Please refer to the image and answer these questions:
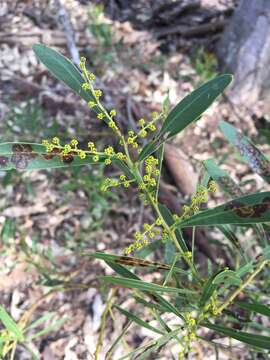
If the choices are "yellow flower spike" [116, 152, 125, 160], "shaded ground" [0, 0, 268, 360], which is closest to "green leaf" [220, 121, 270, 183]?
"yellow flower spike" [116, 152, 125, 160]

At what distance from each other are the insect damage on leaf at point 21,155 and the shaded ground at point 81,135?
0.68 metres

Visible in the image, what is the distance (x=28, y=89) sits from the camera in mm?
2684

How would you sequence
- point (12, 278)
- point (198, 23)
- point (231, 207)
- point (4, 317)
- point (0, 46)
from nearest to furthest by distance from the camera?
point (231, 207), point (4, 317), point (12, 278), point (0, 46), point (198, 23)

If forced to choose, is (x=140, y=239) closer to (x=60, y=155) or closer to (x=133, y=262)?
(x=133, y=262)

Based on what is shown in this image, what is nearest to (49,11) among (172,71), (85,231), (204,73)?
(172,71)

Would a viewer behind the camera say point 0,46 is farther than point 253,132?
Yes

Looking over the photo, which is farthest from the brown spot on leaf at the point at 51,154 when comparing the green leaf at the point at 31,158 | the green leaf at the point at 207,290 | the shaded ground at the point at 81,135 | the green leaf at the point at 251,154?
the shaded ground at the point at 81,135

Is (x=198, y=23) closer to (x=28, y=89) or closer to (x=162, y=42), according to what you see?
(x=162, y=42)

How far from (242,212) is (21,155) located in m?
0.38

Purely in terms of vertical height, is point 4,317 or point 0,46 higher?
point 0,46

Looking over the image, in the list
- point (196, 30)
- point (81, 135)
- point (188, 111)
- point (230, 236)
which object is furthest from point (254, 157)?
point (196, 30)

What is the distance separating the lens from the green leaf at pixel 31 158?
2.55ft

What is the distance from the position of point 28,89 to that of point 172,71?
89 centimetres

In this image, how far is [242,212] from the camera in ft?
2.39
